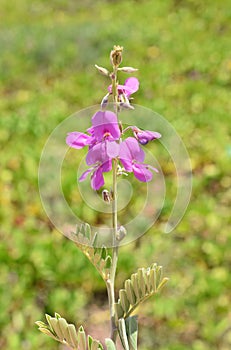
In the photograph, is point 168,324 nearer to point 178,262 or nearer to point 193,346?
point 193,346

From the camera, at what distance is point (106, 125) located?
0.86 m

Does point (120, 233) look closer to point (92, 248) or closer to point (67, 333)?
point (92, 248)

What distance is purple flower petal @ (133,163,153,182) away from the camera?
904 mm

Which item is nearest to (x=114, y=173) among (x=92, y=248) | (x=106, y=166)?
(x=106, y=166)

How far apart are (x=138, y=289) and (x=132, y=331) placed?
3.7 inches

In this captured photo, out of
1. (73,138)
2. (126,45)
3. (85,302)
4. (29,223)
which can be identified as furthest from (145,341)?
(126,45)

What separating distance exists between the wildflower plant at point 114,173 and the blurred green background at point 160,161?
7.31 feet

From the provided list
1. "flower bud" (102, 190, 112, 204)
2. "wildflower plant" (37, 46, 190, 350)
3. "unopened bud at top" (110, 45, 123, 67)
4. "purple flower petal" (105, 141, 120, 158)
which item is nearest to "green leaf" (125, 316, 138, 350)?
"wildflower plant" (37, 46, 190, 350)

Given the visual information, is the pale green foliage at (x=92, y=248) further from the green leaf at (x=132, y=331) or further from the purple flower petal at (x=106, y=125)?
the purple flower petal at (x=106, y=125)

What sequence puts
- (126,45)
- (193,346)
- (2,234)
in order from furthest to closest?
(126,45), (2,234), (193,346)

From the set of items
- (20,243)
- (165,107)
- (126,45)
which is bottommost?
(20,243)

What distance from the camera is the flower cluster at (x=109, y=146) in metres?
0.86

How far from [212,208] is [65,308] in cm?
174

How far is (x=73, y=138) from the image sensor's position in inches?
36.5
